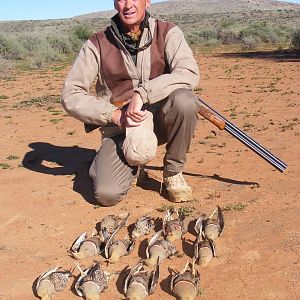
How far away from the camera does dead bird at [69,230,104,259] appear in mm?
4062

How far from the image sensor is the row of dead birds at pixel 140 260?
11.4 feet

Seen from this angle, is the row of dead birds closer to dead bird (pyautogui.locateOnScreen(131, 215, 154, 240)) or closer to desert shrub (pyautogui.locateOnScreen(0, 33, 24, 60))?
dead bird (pyautogui.locateOnScreen(131, 215, 154, 240))

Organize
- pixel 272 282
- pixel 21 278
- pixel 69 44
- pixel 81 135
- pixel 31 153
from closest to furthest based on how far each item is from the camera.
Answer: pixel 272 282 < pixel 21 278 < pixel 31 153 < pixel 81 135 < pixel 69 44

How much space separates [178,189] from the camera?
5102 millimetres

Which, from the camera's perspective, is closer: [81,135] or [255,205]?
[255,205]

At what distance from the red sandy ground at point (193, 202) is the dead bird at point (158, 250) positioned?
7 cm

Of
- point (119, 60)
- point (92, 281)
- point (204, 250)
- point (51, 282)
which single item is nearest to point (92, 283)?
point (92, 281)

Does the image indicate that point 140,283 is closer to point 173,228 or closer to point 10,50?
point 173,228

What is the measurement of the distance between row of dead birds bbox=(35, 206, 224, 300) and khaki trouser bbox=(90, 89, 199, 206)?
349 mm

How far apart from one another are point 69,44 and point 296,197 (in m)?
26.4

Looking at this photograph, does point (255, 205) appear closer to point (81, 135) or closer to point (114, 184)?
point (114, 184)

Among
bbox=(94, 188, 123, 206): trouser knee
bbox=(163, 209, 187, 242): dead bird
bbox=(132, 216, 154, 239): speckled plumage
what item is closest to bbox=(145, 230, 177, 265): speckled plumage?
bbox=(163, 209, 187, 242): dead bird

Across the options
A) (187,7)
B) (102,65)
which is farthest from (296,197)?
(187,7)

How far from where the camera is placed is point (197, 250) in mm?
3889
